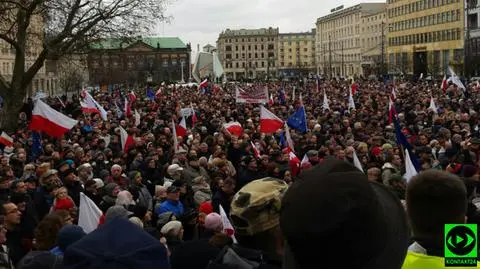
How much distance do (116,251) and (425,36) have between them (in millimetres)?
110300

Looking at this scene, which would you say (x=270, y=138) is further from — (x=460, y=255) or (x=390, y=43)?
(x=390, y=43)

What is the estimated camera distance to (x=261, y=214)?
3004 mm

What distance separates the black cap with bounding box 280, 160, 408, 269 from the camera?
168 cm

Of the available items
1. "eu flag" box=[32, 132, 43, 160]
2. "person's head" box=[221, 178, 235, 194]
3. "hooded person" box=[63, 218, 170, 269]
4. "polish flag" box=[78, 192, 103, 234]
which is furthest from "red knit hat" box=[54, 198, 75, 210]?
"eu flag" box=[32, 132, 43, 160]

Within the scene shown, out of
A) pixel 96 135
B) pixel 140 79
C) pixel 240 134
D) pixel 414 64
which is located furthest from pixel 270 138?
pixel 414 64

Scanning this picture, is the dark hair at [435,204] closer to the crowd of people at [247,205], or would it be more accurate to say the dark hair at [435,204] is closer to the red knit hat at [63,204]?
the crowd of people at [247,205]

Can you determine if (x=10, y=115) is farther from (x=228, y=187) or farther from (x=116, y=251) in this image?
(x=116, y=251)

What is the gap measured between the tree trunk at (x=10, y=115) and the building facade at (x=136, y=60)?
13.4 ft

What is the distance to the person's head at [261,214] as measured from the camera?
2979 millimetres

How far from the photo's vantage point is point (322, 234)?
66.4 inches

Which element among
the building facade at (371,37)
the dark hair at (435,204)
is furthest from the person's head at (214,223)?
the building facade at (371,37)

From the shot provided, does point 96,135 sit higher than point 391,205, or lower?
lower

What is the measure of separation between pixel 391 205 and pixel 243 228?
1328mm

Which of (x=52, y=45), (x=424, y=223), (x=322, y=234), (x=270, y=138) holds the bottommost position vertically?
(x=270, y=138)
